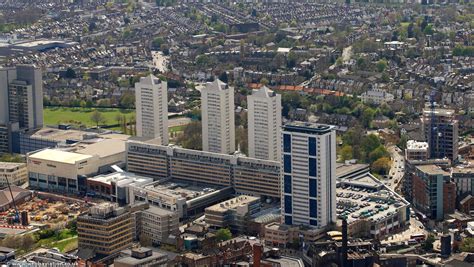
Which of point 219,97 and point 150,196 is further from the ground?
point 219,97

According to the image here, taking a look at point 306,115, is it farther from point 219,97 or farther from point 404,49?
point 404,49

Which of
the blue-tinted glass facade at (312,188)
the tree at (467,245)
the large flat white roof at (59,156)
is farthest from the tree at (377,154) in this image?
the large flat white roof at (59,156)

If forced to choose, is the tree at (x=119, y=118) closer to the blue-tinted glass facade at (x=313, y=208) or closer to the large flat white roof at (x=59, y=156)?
the large flat white roof at (x=59, y=156)

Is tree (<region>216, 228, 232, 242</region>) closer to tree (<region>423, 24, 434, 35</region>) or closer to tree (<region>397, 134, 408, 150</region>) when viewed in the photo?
tree (<region>397, 134, 408, 150</region>)

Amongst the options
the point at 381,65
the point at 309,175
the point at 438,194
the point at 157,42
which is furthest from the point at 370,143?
the point at 157,42

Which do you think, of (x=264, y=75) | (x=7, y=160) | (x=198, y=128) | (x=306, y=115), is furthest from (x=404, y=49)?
(x=7, y=160)

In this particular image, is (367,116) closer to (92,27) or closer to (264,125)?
(264,125)
